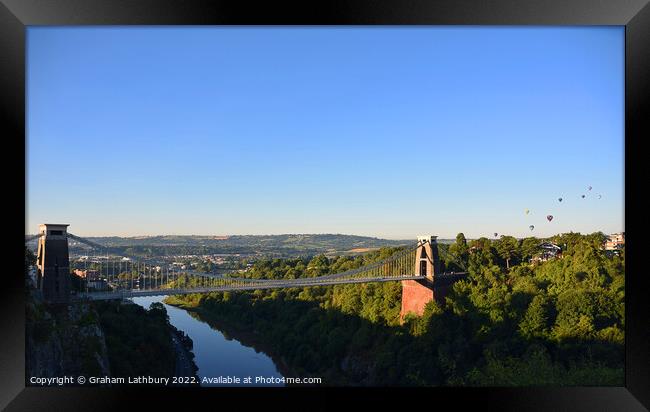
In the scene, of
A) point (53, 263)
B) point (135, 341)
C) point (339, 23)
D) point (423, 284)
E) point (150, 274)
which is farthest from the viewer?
point (423, 284)

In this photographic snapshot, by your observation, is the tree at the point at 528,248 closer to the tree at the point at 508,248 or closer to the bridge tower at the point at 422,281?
the tree at the point at 508,248

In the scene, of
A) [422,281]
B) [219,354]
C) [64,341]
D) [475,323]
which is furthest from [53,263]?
[422,281]

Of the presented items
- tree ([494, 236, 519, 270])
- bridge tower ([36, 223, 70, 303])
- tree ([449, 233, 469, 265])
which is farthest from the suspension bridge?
tree ([494, 236, 519, 270])

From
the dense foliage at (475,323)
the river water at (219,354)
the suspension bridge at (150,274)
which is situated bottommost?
the river water at (219,354)

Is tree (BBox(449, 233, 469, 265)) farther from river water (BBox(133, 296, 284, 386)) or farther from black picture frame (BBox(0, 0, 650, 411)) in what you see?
black picture frame (BBox(0, 0, 650, 411))

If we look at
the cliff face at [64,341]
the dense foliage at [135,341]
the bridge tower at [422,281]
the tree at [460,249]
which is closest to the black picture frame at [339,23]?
the cliff face at [64,341]

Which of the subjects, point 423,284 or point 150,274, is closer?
point 150,274

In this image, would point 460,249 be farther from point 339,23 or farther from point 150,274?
point 339,23
